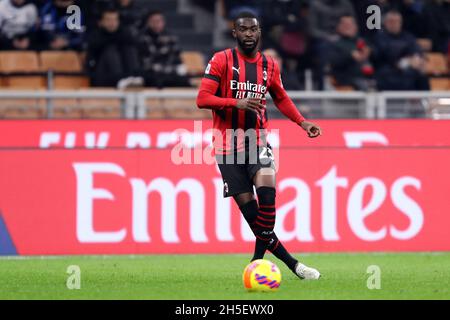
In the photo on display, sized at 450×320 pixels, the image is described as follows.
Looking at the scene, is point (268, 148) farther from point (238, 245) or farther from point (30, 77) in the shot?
point (30, 77)

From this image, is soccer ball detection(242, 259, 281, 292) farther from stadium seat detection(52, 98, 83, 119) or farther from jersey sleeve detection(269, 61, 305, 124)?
stadium seat detection(52, 98, 83, 119)

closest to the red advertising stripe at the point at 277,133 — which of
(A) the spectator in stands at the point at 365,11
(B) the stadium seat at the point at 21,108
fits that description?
(B) the stadium seat at the point at 21,108

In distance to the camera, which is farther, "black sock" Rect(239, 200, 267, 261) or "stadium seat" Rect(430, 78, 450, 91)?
"stadium seat" Rect(430, 78, 450, 91)

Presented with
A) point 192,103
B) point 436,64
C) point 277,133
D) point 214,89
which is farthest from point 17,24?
point 214,89

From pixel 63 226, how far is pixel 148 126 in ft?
5.49

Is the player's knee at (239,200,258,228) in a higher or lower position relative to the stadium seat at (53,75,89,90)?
lower

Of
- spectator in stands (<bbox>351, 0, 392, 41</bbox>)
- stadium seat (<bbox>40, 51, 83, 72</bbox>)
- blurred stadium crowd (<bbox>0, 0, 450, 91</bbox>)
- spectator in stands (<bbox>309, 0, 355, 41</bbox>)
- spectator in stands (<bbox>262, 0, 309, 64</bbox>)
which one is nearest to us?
blurred stadium crowd (<bbox>0, 0, 450, 91</bbox>)

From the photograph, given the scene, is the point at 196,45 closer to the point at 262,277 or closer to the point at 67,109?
the point at 67,109

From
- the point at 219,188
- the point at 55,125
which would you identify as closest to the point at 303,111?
the point at 219,188

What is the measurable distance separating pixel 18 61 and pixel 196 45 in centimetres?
395

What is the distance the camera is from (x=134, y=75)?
1675cm

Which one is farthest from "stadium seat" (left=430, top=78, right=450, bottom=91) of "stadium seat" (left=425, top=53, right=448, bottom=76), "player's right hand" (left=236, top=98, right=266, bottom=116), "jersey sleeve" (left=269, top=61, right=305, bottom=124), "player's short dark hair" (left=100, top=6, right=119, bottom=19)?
"player's right hand" (left=236, top=98, right=266, bottom=116)

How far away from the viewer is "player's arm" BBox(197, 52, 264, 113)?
9.92 meters

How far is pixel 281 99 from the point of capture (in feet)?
35.5
